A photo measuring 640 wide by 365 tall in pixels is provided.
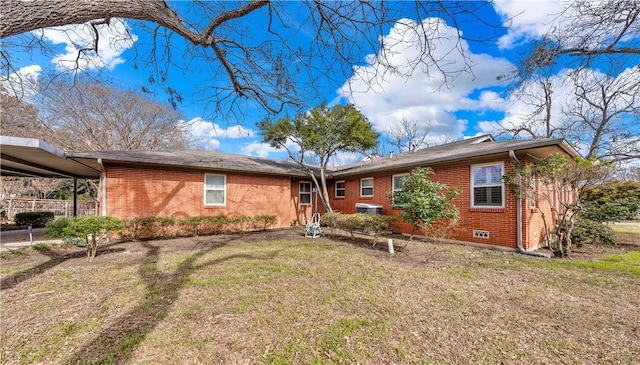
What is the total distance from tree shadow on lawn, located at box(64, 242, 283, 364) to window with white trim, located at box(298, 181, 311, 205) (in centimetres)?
860

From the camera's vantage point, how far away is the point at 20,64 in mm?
3768

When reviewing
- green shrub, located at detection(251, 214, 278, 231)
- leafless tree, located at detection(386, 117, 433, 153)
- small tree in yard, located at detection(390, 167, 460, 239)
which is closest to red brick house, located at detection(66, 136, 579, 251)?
green shrub, located at detection(251, 214, 278, 231)

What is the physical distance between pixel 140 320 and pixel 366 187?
1045 cm

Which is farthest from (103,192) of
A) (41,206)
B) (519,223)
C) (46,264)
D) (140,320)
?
(519,223)

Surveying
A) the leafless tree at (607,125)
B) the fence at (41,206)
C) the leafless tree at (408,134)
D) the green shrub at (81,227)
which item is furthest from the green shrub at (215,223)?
the leafless tree at (408,134)

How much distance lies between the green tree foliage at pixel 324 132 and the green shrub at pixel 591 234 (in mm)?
8406

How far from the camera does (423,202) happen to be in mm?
6711

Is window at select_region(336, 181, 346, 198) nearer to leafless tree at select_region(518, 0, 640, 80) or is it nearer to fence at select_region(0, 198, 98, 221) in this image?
A: leafless tree at select_region(518, 0, 640, 80)

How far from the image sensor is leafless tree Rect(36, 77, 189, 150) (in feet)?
51.6

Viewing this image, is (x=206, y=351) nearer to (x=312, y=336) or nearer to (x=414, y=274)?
(x=312, y=336)

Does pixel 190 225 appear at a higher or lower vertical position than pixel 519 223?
lower

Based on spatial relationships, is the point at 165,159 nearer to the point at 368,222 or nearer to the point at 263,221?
the point at 263,221

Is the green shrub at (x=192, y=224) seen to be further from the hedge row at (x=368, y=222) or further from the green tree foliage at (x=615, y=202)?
the green tree foliage at (x=615, y=202)

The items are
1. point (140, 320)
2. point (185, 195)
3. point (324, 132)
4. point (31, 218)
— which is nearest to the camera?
point (140, 320)
